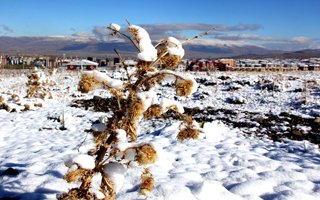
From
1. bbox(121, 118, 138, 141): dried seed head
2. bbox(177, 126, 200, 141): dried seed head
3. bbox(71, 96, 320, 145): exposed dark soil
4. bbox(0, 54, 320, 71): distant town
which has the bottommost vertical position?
bbox(71, 96, 320, 145): exposed dark soil

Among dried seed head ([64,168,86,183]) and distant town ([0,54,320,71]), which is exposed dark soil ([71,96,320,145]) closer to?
distant town ([0,54,320,71])

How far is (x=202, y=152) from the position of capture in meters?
7.08

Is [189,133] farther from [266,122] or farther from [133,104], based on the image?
[266,122]

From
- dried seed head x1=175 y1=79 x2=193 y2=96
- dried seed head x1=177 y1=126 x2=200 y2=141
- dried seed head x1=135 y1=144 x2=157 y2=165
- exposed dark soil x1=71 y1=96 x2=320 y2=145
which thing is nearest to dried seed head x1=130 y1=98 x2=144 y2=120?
dried seed head x1=135 y1=144 x2=157 y2=165

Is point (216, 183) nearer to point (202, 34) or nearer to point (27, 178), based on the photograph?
point (202, 34)

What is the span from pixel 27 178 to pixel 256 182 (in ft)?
10.5

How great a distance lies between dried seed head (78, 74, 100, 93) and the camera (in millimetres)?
3492

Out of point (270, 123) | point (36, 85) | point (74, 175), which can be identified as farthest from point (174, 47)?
point (36, 85)

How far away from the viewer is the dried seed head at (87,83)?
137 inches

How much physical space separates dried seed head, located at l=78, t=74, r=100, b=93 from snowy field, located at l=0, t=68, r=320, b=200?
835mm

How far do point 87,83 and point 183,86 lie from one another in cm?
95

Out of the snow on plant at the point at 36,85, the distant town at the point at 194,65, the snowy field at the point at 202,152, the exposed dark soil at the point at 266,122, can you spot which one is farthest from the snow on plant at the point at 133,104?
the distant town at the point at 194,65

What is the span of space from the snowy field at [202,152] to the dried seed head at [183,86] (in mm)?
608

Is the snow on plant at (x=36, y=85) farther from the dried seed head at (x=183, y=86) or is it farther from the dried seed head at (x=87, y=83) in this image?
the dried seed head at (x=183, y=86)
